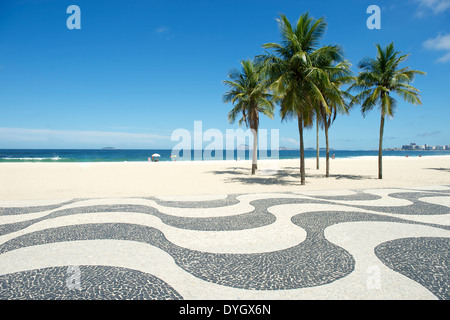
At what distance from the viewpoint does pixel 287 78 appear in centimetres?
1245

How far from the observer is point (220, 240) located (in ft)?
15.2

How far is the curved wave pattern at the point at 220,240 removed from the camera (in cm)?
301

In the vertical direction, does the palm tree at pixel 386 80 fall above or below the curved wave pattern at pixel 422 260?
above

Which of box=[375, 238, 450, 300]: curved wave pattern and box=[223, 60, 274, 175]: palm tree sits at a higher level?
→ box=[223, 60, 274, 175]: palm tree

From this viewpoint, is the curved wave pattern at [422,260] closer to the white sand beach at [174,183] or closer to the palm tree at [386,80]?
the white sand beach at [174,183]

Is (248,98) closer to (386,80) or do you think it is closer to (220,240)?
(386,80)

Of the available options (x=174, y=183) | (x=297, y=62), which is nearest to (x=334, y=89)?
(x=297, y=62)

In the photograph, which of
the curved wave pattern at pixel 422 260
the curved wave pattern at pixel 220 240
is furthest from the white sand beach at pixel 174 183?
the curved wave pattern at pixel 422 260

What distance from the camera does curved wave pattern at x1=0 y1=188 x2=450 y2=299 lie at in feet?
9.86

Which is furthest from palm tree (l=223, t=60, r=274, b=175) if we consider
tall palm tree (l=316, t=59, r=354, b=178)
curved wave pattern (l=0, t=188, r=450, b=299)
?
curved wave pattern (l=0, t=188, r=450, b=299)

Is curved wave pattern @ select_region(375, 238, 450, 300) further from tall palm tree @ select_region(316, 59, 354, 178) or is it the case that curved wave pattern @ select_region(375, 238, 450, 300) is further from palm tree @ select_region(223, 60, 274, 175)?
palm tree @ select_region(223, 60, 274, 175)
